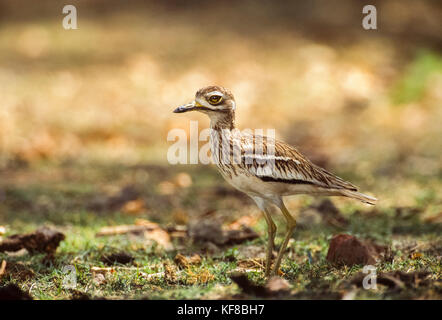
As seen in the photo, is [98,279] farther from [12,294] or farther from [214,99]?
[214,99]

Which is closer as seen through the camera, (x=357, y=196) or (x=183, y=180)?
(x=357, y=196)

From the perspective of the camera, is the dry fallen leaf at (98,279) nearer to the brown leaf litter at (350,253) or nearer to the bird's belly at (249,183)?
the bird's belly at (249,183)

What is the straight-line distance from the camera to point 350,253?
13.4 feet

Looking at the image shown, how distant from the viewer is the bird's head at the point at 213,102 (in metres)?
3.95

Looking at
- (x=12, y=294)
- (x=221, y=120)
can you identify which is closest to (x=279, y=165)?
(x=221, y=120)

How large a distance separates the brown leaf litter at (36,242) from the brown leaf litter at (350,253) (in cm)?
197

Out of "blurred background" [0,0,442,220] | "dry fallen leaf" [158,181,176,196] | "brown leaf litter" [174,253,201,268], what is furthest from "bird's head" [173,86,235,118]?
"dry fallen leaf" [158,181,176,196]

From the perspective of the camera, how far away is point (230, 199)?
6590 mm

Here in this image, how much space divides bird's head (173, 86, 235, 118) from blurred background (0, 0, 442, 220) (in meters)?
2.46

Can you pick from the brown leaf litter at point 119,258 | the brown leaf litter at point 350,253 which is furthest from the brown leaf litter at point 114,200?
the brown leaf litter at point 350,253

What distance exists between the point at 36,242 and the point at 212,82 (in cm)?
644

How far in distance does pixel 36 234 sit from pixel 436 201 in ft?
12.1

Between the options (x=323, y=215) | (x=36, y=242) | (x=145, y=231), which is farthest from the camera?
(x=323, y=215)

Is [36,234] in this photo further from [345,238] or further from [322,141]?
[322,141]
